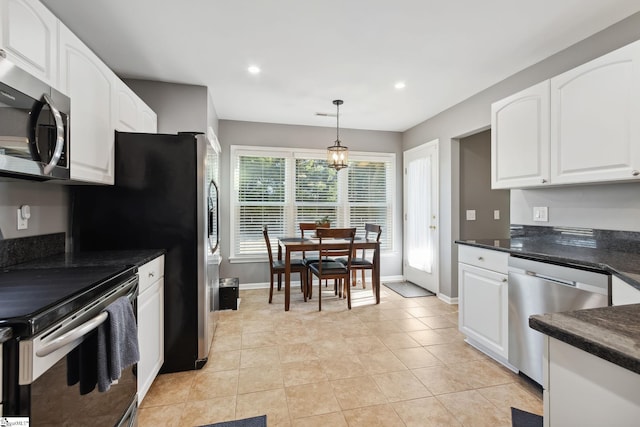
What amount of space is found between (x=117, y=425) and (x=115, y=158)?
164 centimetres

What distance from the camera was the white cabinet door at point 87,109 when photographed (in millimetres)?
1611

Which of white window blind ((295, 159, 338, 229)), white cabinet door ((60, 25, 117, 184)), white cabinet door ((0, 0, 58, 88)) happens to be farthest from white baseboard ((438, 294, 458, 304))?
white cabinet door ((0, 0, 58, 88))

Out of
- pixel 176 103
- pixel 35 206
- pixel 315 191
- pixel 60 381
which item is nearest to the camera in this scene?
pixel 60 381

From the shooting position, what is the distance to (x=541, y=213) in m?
2.56

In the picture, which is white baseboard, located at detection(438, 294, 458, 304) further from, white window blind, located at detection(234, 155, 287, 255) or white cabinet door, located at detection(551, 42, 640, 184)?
white window blind, located at detection(234, 155, 287, 255)

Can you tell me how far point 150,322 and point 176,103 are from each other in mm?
2264

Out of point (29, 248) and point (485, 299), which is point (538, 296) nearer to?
point (485, 299)

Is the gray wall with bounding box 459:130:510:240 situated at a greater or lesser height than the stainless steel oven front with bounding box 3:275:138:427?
greater

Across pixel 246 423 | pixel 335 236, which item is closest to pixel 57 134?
pixel 246 423

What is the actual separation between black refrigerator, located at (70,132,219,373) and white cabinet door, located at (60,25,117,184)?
0.51ft

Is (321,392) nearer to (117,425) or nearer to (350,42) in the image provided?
(117,425)

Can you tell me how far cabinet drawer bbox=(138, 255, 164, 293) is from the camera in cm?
172

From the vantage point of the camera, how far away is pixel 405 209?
4.85 metres

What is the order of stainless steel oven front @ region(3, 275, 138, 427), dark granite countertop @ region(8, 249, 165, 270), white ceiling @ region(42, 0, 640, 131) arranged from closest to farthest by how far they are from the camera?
stainless steel oven front @ region(3, 275, 138, 427) < dark granite countertop @ region(8, 249, 165, 270) < white ceiling @ region(42, 0, 640, 131)
